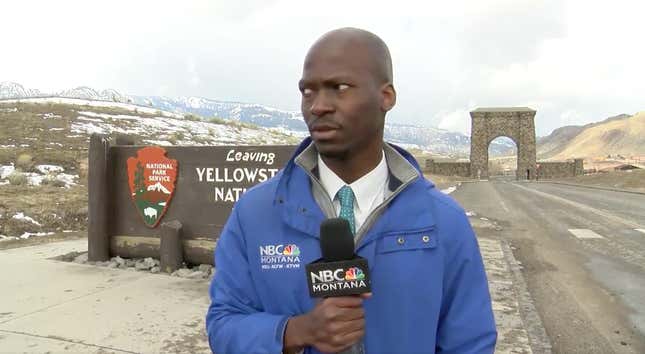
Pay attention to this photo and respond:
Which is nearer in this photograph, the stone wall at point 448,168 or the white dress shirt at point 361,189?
the white dress shirt at point 361,189

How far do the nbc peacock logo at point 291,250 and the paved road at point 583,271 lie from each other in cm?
376

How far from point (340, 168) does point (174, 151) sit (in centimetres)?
545

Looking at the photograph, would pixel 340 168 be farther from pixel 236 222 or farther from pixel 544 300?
pixel 544 300

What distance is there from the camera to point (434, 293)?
1495mm

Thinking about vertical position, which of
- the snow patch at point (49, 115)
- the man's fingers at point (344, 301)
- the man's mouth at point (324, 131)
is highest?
the snow patch at point (49, 115)

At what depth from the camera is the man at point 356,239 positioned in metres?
1.49

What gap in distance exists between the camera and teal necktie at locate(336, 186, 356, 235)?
1.60m

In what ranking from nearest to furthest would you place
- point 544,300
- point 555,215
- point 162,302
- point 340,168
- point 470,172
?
1. point 340,168
2. point 162,302
3. point 544,300
4. point 555,215
5. point 470,172

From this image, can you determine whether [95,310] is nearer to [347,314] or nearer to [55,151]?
[347,314]

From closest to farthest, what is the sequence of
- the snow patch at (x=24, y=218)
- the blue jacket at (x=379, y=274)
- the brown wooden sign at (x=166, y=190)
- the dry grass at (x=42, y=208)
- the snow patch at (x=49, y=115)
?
the blue jacket at (x=379, y=274), the brown wooden sign at (x=166, y=190), the dry grass at (x=42, y=208), the snow patch at (x=24, y=218), the snow patch at (x=49, y=115)

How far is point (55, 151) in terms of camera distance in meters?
18.7

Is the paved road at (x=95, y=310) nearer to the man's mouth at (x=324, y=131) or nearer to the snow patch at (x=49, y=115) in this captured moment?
the man's mouth at (x=324, y=131)

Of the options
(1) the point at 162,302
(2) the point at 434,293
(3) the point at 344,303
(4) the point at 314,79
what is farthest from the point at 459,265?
(1) the point at 162,302

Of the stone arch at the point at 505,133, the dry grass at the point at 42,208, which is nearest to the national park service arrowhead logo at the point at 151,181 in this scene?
the dry grass at the point at 42,208
